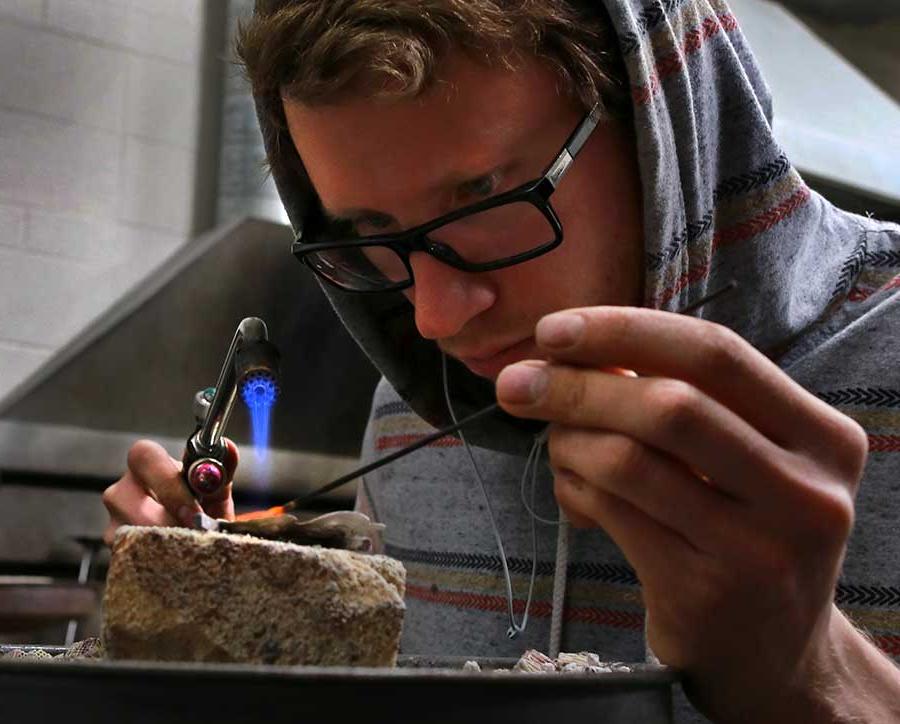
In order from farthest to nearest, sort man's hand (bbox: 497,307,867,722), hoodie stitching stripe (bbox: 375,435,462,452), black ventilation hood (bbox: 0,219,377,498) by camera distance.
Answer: black ventilation hood (bbox: 0,219,377,498) < hoodie stitching stripe (bbox: 375,435,462,452) < man's hand (bbox: 497,307,867,722)

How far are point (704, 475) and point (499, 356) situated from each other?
425 mm

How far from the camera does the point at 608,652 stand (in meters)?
1.19

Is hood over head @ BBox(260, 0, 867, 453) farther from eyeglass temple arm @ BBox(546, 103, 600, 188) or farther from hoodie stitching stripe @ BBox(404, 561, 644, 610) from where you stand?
hoodie stitching stripe @ BBox(404, 561, 644, 610)

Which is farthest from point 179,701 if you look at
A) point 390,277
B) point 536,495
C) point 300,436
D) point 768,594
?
point 300,436

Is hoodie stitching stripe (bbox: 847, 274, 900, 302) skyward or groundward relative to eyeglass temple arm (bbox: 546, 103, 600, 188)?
groundward

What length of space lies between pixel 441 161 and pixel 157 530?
443 millimetres

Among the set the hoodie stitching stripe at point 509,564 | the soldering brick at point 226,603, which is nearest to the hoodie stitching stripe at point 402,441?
the hoodie stitching stripe at point 509,564

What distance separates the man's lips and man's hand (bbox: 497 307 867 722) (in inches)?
13.7

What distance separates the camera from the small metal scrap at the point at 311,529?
0.73 metres

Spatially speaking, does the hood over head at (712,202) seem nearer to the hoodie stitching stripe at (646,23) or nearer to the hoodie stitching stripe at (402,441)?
the hoodie stitching stripe at (646,23)

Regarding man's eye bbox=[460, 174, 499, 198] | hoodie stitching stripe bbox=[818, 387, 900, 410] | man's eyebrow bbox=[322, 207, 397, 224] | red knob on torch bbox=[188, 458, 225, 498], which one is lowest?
red knob on torch bbox=[188, 458, 225, 498]

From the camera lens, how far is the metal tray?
0.47 m

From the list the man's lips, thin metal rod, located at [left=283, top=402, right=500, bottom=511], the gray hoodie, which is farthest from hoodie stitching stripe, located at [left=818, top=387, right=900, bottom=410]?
thin metal rod, located at [left=283, top=402, right=500, bottom=511]

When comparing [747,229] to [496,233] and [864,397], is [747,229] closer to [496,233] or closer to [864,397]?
[864,397]
